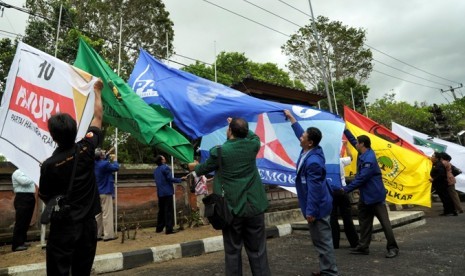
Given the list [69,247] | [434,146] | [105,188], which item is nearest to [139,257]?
[105,188]

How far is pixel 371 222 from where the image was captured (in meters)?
5.49

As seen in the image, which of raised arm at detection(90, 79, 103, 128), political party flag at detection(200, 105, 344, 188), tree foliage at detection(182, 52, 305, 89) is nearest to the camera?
raised arm at detection(90, 79, 103, 128)

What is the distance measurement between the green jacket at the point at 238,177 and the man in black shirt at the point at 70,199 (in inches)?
48.3

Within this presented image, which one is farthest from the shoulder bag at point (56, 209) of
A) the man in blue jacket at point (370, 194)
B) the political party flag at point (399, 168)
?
the political party flag at point (399, 168)

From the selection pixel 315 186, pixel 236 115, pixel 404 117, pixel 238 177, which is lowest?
pixel 315 186

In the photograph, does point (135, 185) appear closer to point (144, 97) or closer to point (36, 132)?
point (144, 97)

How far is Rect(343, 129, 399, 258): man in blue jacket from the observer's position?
530cm

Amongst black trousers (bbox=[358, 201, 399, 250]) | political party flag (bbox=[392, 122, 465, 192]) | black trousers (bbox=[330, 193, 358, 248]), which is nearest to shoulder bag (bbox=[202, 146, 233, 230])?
black trousers (bbox=[358, 201, 399, 250])

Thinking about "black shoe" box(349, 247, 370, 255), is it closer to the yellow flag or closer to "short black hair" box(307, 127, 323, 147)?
the yellow flag

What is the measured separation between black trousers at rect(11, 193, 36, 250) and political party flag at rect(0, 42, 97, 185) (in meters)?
2.81

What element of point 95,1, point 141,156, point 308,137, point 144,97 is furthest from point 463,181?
point 95,1

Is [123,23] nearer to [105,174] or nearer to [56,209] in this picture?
[105,174]

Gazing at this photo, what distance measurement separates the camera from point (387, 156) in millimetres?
7527

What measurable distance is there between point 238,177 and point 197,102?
1895 millimetres
